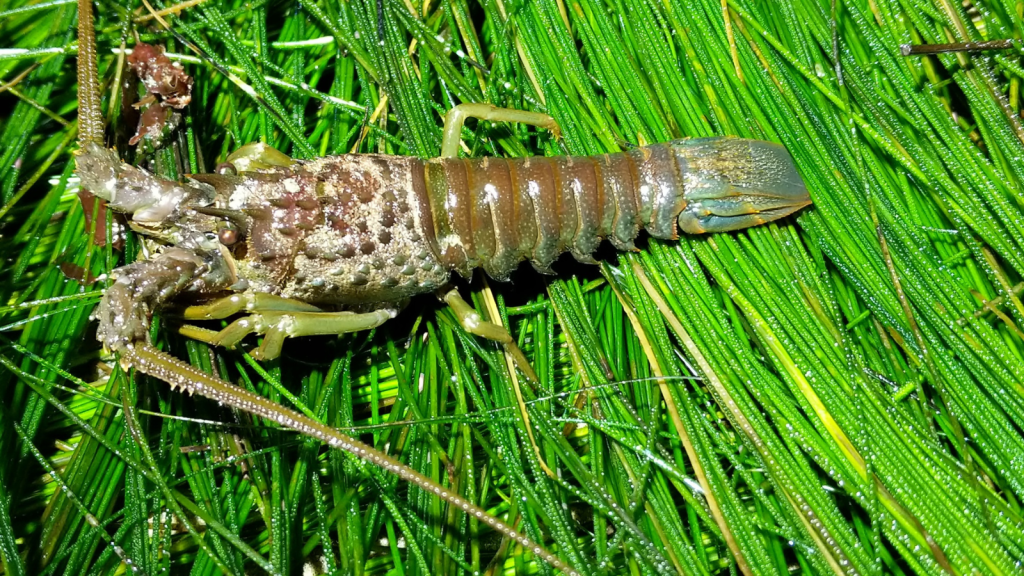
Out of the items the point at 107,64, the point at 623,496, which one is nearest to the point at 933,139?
the point at 623,496

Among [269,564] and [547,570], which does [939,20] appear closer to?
[547,570]

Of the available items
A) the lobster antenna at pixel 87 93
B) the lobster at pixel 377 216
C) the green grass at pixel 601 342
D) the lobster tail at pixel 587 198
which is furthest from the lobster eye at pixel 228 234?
the lobster tail at pixel 587 198

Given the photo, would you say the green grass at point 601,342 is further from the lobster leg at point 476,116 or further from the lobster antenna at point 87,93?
the lobster antenna at point 87,93

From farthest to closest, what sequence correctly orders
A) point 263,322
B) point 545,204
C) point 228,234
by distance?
point 545,204 → point 263,322 → point 228,234

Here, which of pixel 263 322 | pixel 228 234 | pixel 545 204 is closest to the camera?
pixel 228 234

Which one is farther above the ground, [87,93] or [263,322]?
[87,93]

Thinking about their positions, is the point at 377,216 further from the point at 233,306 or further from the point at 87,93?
the point at 87,93

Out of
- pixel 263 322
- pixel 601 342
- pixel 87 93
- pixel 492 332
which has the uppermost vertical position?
pixel 87 93

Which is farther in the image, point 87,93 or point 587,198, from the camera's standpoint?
point 587,198

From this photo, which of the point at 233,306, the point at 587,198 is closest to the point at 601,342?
the point at 587,198
